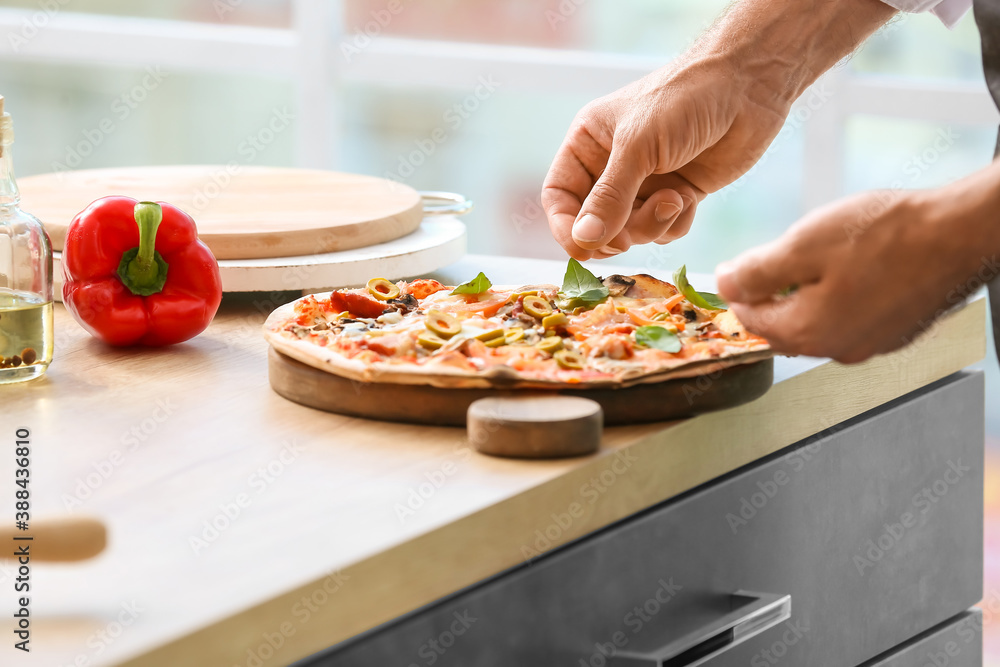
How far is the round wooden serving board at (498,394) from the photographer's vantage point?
0.91 meters

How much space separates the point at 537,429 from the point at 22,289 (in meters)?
0.52

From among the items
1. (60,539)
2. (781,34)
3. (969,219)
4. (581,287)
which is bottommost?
(60,539)

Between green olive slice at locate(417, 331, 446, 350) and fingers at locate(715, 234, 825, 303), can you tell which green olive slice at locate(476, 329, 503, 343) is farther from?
fingers at locate(715, 234, 825, 303)

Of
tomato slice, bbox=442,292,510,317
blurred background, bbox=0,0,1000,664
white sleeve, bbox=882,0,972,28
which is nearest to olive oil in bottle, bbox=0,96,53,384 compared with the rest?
tomato slice, bbox=442,292,510,317

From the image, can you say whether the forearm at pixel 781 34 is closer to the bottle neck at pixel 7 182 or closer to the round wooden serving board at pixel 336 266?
the round wooden serving board at pixel 336 266

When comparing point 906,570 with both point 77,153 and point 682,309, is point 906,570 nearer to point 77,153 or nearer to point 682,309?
point 682,309

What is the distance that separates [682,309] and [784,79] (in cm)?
40

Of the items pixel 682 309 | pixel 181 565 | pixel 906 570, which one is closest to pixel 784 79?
pixel 682 309

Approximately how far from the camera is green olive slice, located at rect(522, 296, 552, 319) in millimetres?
1069

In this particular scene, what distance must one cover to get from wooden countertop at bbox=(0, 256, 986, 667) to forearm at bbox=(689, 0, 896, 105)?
380mm

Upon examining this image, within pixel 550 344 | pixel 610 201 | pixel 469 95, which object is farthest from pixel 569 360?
pixel 469 95

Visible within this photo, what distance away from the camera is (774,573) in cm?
102

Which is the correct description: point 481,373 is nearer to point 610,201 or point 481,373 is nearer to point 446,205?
point 610,201

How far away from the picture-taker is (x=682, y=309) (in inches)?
43.5
